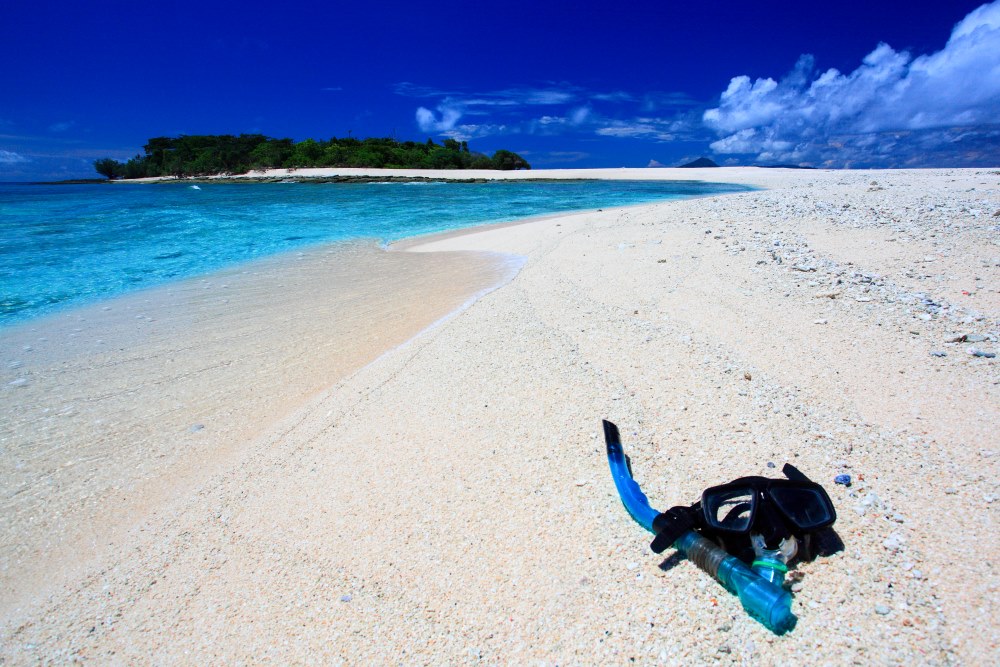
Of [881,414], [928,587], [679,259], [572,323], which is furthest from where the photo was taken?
[679,259]

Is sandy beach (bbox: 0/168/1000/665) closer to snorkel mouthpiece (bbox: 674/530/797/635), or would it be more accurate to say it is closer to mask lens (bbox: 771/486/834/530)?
snorkel mouthpiece (bbox: 674/530/797/635)

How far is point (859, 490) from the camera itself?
2.17 meters

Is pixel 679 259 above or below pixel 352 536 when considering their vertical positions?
above

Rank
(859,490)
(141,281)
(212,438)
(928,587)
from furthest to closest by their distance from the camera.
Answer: (141,281) < (212,438) < (859,490) < (928,587)

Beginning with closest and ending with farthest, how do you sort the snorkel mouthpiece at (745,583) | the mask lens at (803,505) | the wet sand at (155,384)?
the snorkel mouthpiece at (745,583) < the mask lens at (803,505) < the wet sand at (155,384)

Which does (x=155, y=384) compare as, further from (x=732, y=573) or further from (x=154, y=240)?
(x=154, y=240)

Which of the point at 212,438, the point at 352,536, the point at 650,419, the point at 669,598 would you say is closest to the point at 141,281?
the point at 212,438

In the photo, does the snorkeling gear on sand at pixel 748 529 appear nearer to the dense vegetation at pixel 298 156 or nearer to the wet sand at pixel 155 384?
the wet sand at pixel 155 384

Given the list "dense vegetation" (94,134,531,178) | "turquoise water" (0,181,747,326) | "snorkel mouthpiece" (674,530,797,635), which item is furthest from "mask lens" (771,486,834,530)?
"dense vegetation" (94,134,531,178)

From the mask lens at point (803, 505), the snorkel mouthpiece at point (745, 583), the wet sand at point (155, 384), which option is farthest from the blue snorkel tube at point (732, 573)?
the wet sand at point (155, 384)

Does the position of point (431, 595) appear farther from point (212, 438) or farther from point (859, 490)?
point (212, 438)

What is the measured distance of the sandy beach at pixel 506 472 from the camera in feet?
5.70

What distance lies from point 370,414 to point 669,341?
8.09 feet

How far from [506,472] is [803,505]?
135cm
